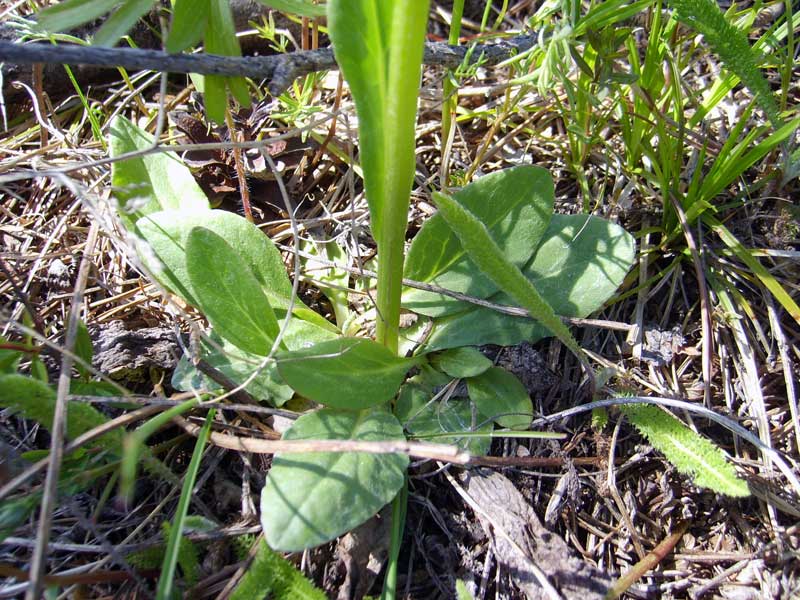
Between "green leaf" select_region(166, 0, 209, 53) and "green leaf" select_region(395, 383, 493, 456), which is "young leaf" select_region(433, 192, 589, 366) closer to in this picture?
"green leaf" select_region(395, 383, 493, 456)

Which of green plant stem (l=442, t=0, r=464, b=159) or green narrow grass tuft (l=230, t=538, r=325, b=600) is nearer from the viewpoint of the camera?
green narrow grass tuft (l=230, t=538, r=325, b=600)

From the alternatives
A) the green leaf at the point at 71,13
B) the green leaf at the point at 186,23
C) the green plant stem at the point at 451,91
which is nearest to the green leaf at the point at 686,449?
the green plant stem at the point at 451,91

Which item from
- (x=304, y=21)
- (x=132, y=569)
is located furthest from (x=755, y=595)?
(x=304, y=21)

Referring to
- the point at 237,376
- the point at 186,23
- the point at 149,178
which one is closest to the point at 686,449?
the point at 237,376

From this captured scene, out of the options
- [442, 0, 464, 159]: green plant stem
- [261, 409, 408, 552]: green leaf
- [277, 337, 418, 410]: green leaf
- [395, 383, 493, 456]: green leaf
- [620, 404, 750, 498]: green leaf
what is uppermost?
[442, 0, 464, 159]: green plant stem

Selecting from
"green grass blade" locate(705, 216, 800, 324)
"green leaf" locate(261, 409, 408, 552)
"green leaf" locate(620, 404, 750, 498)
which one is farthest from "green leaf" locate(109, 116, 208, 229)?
"green grass blade" locate(705, 216, 800, 324)

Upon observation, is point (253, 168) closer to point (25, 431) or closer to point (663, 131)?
point (25, 431)
